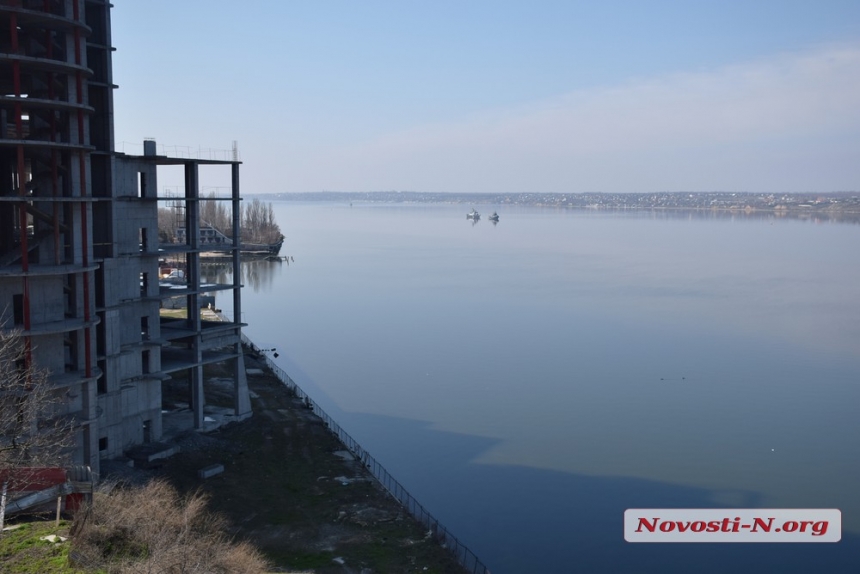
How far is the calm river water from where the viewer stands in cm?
2327

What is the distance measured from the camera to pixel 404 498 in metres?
24.2

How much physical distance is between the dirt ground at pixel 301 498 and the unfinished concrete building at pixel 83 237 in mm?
1993

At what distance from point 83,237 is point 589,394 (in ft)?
70.1

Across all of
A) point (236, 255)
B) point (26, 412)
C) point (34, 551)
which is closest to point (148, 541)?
point (34, 551)

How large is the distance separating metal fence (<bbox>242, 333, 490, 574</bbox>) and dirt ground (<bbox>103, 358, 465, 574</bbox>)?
38cm

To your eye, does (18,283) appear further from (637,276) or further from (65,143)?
(637,276)

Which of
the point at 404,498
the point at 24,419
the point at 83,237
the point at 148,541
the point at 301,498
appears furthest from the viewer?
the point at 404,498

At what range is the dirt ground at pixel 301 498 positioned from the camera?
1922 centimetres

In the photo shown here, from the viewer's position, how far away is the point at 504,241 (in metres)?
129

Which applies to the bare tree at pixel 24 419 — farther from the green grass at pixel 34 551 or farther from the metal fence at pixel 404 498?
the metal fence at pixel 404 498

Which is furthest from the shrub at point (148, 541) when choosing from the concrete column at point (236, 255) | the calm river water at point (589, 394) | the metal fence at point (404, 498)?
the concrete column at point (236, 255)

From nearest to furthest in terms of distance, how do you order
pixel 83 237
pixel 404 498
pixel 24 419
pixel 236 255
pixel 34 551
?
pixel 34 551 → pixel 24 419 → pixel 83 237 → pixel 404 498 → pixel 236 255

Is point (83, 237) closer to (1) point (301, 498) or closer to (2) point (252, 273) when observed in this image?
(1) point (301, 498)

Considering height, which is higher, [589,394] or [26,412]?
[26,412]
